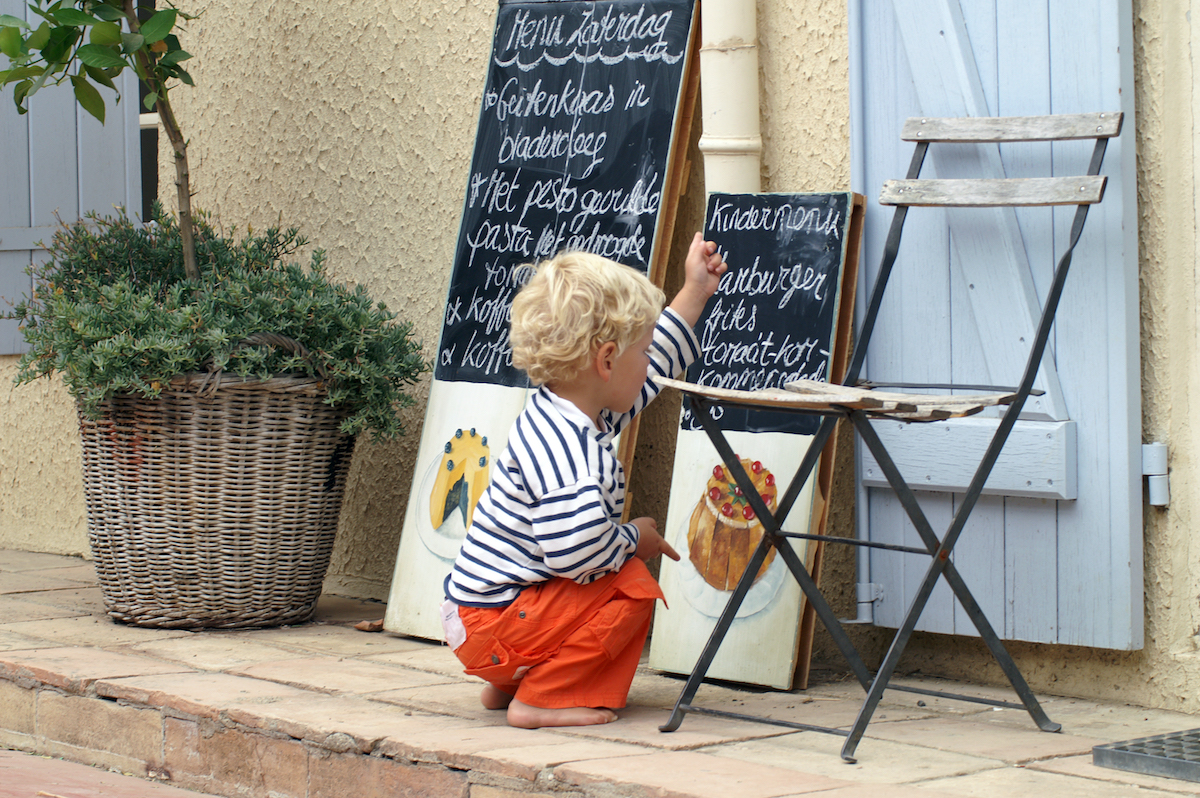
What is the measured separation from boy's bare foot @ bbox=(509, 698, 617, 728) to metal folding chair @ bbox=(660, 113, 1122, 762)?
0.16 m

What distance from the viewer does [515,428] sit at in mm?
2736

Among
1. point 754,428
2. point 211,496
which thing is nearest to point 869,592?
point 754,428

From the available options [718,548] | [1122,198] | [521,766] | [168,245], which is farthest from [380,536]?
[1122,198]

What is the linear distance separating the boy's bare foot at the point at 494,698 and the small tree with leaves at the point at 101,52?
73.1 inches

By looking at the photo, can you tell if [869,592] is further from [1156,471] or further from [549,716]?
[549,716]

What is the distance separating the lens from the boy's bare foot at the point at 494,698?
2.87 metres

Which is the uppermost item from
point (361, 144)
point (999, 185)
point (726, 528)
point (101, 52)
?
point (101, 52)

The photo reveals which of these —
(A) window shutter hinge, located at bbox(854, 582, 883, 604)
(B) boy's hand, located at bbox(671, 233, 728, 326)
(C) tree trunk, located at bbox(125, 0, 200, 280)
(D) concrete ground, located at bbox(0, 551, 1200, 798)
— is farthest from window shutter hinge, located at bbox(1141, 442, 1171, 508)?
(C) tree trunk, located at bbox(125, 0, 200, 280)

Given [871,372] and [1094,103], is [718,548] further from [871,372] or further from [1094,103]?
[1094,103]

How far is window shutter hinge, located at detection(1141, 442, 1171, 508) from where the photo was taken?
292cm

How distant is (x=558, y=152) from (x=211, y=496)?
1.38m

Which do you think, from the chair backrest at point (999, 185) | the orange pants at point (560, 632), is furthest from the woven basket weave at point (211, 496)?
the chair backrest at point (999, 185)

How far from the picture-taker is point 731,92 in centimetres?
347

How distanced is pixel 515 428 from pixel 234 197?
2.69m
